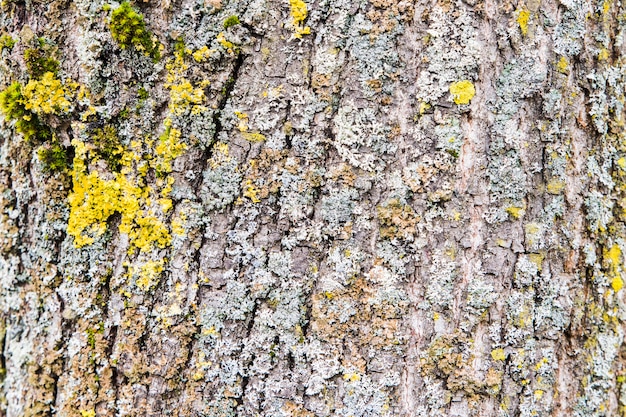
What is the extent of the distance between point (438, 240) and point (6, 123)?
3.81ft

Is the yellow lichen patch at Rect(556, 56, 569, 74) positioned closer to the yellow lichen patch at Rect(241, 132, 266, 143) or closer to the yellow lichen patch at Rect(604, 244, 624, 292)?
the yellow lichen patch at Rect(604, 244, 624, 292)

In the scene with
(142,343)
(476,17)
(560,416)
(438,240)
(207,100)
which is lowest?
(560,416)

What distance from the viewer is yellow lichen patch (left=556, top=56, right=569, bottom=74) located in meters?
1.19

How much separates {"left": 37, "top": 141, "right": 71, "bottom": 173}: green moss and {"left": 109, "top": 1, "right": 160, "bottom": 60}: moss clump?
0.31 m

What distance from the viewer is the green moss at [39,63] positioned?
1208 millimetres

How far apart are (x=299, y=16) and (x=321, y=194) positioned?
16.4 inches

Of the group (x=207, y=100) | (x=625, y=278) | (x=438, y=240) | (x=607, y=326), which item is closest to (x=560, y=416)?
(x=607, y=326)

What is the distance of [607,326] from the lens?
1.33m

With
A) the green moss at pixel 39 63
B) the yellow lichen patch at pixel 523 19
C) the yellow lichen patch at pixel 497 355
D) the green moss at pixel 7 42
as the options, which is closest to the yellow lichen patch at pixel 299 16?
the yellow lichen patch at pixel 523 19

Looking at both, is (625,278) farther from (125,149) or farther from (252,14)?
(125,149)

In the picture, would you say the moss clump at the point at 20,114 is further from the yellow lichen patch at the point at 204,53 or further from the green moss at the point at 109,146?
the yellow lichen patch at the point at 204,53

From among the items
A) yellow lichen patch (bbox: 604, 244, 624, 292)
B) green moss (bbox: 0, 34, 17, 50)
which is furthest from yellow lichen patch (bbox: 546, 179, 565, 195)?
green moss (bbox: 0, 34, 17, 50)

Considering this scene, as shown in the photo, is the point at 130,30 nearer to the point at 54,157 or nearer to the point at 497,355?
the point at 54,157

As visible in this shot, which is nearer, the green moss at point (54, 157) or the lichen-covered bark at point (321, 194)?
the lichen-covered bark at point (321, 194)
